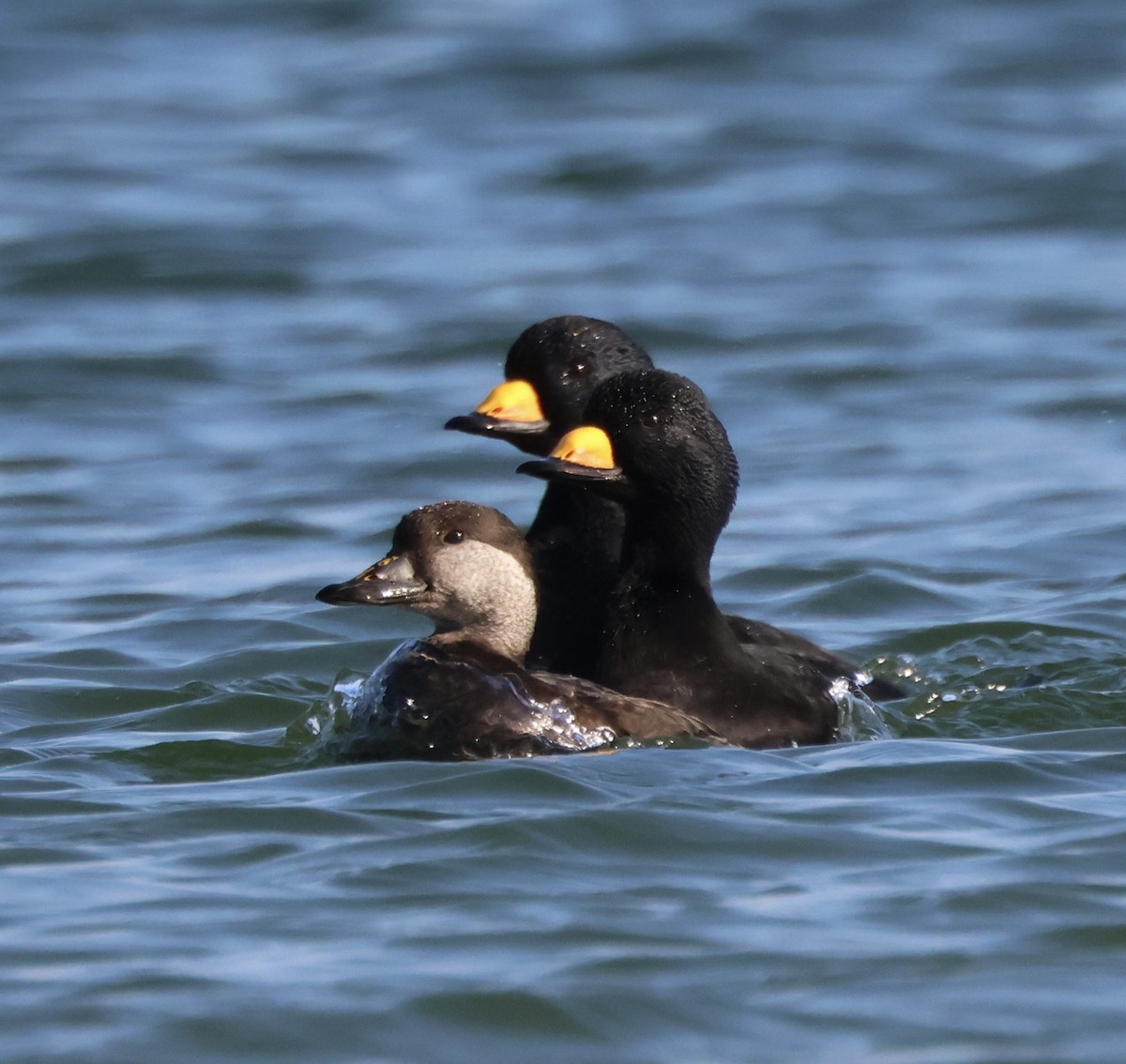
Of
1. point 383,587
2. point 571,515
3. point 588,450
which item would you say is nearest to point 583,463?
point 588,450

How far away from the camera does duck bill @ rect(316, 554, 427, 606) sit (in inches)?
305

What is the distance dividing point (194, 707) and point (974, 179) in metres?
12.8

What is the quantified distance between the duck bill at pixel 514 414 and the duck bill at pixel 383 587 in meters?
1.48

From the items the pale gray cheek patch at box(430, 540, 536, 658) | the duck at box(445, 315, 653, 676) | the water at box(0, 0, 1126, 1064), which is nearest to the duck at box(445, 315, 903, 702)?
the duck at box(445, 315, 653, 676)

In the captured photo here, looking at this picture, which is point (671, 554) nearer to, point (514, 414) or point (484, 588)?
point (484, 588)

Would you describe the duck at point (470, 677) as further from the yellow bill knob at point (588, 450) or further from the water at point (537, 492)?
the yellow bill knob at point (588, 450)

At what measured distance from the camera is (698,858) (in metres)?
6.39

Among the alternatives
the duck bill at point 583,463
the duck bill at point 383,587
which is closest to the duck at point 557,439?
the duck bill at point 583,463

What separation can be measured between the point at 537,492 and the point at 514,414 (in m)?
3.94

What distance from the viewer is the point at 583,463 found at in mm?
8062

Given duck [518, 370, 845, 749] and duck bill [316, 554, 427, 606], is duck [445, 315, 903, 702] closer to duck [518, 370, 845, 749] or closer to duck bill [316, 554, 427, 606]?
duck [518, 370, 845, 749]

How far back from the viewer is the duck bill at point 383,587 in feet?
25.4

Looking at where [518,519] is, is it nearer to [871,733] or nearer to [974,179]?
[871,733]

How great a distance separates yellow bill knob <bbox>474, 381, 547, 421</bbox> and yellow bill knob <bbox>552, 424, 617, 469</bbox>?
1.20 meters
